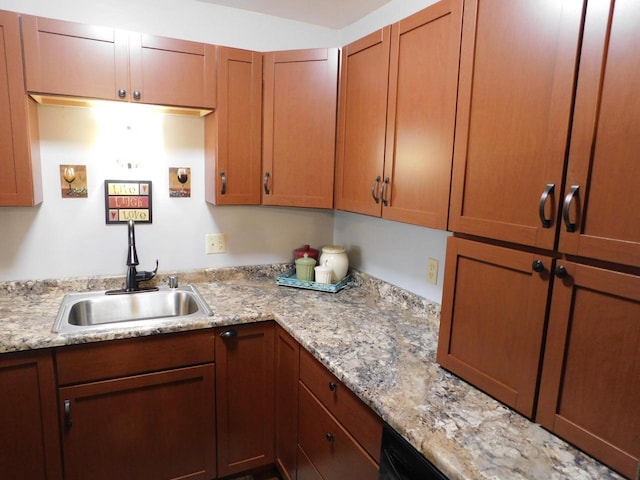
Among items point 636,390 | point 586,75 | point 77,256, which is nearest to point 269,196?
point 77,256

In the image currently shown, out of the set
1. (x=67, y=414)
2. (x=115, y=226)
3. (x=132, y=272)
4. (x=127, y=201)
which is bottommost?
(x=67, y=414)

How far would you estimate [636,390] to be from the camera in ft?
2.82

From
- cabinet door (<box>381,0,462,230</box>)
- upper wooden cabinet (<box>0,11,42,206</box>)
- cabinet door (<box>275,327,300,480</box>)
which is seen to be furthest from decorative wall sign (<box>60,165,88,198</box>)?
cabinet door (<box>381,0,462,230</box>)

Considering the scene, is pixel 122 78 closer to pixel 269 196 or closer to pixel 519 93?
pixel 269 196

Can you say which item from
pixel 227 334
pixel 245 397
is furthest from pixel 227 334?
pixel 245 397

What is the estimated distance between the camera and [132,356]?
5.57ft

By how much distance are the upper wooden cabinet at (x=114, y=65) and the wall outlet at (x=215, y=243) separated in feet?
2.37

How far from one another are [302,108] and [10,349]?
1.54 meters

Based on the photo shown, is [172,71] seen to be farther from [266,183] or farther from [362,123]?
[362,123]

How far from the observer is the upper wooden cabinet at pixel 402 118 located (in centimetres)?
135

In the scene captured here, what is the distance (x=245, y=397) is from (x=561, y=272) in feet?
4.82

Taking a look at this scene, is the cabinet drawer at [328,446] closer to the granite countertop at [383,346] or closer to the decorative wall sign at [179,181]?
the granite countertop at [383,346]

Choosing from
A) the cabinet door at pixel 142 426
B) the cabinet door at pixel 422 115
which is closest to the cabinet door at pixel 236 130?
the cabinet door at pixel 422 115

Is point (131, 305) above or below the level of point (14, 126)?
below
